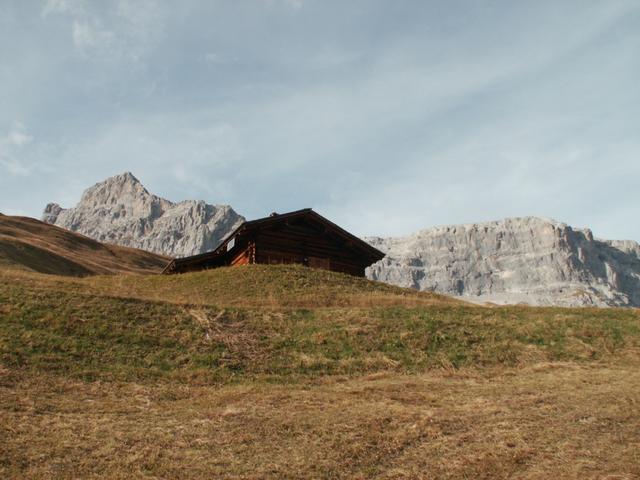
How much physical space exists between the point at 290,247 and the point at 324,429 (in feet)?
111

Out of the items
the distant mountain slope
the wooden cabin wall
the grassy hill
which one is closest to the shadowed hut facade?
Answer: the wooden cabin wall

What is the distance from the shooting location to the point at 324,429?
1481 cm

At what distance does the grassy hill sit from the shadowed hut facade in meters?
11.8

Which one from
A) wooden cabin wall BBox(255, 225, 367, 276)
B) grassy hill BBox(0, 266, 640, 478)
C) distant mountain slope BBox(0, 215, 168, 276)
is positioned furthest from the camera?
distant mountain slope BBox(0, 215, 168, 276)

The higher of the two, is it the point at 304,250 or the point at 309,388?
the point at 304,250

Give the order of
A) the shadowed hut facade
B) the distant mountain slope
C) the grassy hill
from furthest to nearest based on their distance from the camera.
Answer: the distant mountain slope, the shadowed hut facade, the grassy hill

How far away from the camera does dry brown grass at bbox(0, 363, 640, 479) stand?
12281mm

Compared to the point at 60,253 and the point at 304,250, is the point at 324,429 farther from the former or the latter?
the point at 60,253

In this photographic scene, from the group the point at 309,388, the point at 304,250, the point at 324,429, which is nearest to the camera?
the point at 324,429

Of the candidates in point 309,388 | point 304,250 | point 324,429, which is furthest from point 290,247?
point 324,429

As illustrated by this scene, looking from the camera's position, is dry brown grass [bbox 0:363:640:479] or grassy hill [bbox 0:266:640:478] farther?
grassy hill [bbox 0:266:640:478]

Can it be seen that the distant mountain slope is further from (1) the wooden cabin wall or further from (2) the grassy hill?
(2) the grassy hill

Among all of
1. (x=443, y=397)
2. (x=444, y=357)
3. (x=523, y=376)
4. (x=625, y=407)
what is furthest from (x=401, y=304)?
(x=625, y=407)

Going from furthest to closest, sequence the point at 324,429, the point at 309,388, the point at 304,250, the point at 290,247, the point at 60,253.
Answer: the point at 60,253 < the point at 304,250 < the point at 290,247 < the point at 309,388 < the point at 324,429
